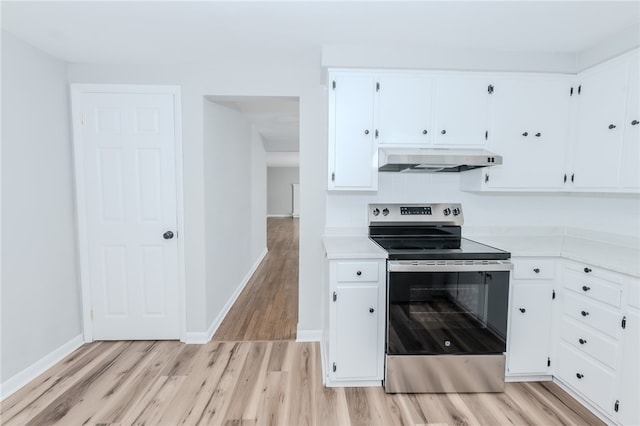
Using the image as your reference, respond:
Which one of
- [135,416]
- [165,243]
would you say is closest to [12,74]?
[165,243]

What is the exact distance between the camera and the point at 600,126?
217 centimetres

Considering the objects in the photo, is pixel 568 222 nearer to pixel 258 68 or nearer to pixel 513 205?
pixel 513 205

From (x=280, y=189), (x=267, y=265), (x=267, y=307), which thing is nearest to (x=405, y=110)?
(x=267, y=307)

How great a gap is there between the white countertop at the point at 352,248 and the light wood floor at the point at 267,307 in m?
1.09

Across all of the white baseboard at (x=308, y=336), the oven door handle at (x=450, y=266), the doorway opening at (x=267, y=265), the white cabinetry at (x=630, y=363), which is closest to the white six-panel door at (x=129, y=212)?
the doorway opening at (x=267, y=265)

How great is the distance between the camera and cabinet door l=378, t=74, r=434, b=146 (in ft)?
7.57

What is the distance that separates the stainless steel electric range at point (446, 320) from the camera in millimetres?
1983

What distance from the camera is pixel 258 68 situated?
2.59m

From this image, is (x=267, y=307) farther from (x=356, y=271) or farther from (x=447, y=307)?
(x=447, y=307)

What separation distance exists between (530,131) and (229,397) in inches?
115

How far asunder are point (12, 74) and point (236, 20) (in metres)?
1.58

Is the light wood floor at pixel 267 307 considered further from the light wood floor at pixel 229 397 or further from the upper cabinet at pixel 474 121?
the upper cabinet at pixel 474 121

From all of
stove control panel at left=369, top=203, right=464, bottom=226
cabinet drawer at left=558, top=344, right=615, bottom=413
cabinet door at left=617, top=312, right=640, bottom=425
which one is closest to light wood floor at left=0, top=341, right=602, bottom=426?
cabinet drawer at left=558, top=344, right=615, bottom=413

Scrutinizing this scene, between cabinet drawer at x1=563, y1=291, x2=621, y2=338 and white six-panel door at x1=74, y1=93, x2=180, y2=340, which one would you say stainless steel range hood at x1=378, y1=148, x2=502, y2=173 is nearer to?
cabinet drawer at x1=563, y1=291, x2=621, y2=338
